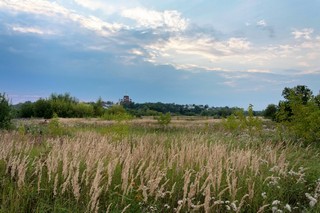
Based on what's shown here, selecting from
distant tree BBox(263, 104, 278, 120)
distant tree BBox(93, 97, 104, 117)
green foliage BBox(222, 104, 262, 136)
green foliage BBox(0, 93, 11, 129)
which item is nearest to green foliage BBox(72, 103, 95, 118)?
distant tree BBox(93, 97, 104, 117)

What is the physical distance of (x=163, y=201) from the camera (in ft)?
17.4

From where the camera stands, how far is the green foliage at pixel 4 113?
19.1 meters

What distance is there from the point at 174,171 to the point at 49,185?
2.18m

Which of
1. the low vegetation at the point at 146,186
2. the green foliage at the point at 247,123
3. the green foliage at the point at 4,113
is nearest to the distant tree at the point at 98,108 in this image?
the green foliage at the point at 4,113

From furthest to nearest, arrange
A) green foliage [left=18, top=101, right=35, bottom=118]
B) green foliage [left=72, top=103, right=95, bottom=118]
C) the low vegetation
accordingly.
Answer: green foliage [left=72, top=103, right=95, bottom=118]
green foliage [left=18, top=101, right=35, bottom=118]
the low vegetation

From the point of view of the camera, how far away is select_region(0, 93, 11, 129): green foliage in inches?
754

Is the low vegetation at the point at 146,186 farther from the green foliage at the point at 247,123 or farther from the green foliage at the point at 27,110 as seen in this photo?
the green foliage at the point at 27,110

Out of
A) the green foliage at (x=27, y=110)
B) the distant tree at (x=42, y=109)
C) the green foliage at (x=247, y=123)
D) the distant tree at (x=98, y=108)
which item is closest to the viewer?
the green foliage at (x=247, y=123)

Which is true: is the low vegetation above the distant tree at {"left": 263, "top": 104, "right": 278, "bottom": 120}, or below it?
below

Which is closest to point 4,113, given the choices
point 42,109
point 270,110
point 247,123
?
point 247,123

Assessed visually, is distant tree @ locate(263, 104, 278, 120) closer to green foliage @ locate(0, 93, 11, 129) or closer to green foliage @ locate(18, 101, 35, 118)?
green foliage @ locate(0, 93, 11, 129)

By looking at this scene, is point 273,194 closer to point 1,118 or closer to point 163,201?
point 163,201

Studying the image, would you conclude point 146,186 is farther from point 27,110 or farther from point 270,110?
point 27,110

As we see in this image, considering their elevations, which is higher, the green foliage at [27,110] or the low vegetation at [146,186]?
the green foliage at [27,110]
